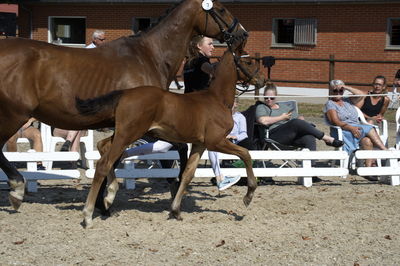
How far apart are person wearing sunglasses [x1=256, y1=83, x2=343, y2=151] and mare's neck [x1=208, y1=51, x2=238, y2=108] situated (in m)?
2.75

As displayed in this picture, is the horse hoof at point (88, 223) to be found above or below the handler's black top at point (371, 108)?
below

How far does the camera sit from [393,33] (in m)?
25.8

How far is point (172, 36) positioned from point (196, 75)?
2.39 feet

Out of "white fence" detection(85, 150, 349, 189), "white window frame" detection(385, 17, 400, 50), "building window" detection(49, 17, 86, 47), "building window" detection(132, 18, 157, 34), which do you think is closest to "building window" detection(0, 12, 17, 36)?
"building window" detection(49, 17, 86, 47)

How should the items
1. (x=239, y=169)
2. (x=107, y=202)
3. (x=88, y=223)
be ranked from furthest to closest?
(x=239, y=169) → (x=107, y=202) → (x=88, y=223)

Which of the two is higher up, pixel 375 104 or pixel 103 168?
pixel 375 104

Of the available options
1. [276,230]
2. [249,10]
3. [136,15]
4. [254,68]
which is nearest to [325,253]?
[276,230]

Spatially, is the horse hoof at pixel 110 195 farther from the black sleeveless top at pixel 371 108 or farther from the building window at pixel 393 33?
the building window at pixel 393 33

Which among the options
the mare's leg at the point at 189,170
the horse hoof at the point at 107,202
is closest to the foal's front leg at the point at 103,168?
the horse hoof at the point at 107,202

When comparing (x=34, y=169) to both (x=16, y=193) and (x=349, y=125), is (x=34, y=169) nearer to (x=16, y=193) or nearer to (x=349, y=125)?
(x=16, y=193)

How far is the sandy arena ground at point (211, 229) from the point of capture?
6293mm

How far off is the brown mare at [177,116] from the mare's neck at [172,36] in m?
0.55

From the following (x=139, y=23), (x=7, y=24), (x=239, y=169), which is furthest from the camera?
(x=139, y=23)

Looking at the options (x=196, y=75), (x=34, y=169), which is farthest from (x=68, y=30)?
(x=196, y=75)
